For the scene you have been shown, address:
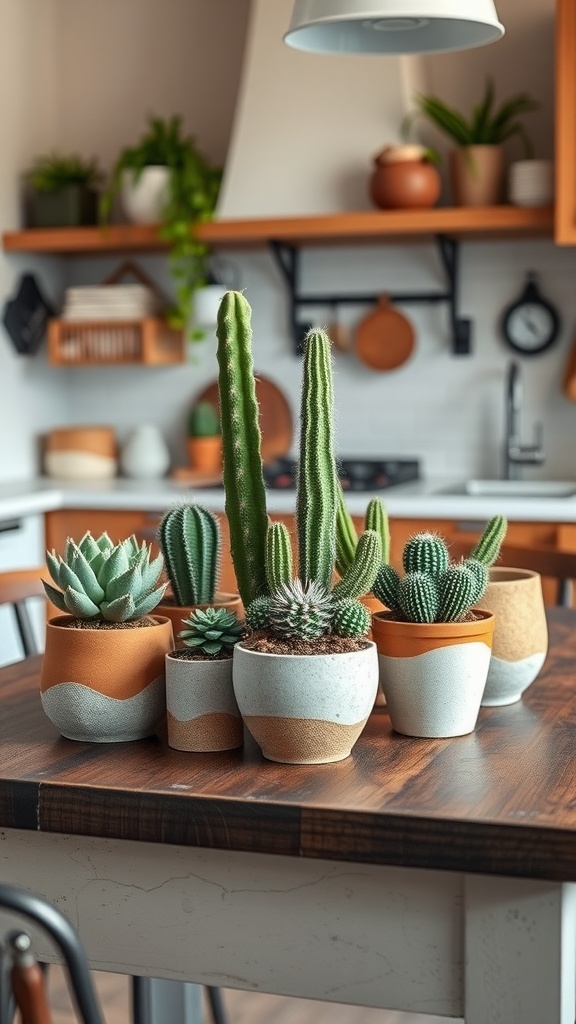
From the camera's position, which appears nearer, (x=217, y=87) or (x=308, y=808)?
(x=308, y=808)

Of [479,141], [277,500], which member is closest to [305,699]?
[277,500]

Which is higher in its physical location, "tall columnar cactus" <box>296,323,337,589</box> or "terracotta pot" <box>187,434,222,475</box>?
"tall columnar cactus" <box>296,323,337,589</box>

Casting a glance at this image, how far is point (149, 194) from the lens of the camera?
13.9ft

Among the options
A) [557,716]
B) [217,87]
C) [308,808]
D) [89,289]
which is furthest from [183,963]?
[217,87]

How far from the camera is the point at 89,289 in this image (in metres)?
4.48

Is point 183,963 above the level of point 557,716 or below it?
below

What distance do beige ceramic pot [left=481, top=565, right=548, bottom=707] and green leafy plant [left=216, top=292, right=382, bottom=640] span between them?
0.76ft

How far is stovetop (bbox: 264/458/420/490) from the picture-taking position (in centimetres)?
395

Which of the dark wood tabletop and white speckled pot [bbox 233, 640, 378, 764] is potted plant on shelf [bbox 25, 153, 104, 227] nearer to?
the dark wood tabletop

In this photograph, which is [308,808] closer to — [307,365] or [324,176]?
[307,365]

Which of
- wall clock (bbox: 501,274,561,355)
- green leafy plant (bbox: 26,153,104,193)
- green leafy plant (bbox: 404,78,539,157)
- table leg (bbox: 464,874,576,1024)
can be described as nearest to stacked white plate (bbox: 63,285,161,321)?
green leafy plant (bbox: 26,153,104,193)

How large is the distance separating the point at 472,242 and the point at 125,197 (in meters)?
1.17

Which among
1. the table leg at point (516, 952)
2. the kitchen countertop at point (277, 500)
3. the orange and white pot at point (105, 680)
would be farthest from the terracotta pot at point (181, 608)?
the kitchen countertop at point (277, 500)

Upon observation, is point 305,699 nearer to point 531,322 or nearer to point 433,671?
point 433,671
